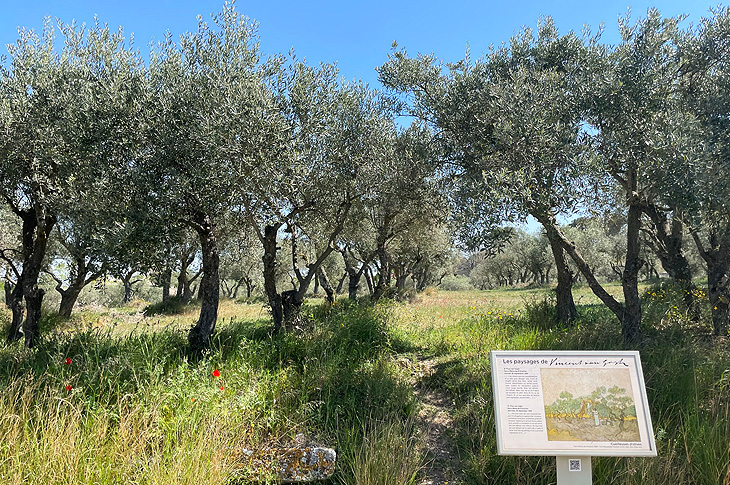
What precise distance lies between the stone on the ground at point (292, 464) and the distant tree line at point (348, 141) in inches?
181

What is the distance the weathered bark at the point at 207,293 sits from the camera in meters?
8.74

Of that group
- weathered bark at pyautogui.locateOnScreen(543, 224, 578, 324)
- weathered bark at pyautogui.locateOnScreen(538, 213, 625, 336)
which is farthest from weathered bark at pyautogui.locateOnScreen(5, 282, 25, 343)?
weathered bark at pyautogui.locateOnScreen(543, 224, 578, 324)

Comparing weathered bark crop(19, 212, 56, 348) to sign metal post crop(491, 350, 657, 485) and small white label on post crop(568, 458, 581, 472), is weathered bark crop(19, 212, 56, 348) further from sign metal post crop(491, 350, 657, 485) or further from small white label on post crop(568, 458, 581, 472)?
small white label on post crop(568, 458, 581, 472)

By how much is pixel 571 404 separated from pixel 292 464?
3021 mm

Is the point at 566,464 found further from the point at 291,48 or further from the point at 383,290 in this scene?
the point at 383,290

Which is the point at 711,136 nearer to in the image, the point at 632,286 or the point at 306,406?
the point at 632,286

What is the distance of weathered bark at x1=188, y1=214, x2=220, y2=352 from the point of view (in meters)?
8.74

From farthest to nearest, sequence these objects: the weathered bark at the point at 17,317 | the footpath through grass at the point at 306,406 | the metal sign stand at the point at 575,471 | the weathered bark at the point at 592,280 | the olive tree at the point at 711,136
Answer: the weathered bark at the point at 17,317, the weathered bark at the point at 592,280, the olive tree at the point at 711,136, the footpath through grass at the point at 306,406, the metal sign stand at the point at 575,471

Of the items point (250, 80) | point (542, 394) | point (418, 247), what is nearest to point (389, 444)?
point (542, 394)

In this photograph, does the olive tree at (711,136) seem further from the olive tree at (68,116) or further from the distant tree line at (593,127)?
the olive tree at (68,116)

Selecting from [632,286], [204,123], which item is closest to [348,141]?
[204,123]

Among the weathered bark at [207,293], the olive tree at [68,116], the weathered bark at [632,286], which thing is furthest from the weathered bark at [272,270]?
the weathered bark at [632,286]

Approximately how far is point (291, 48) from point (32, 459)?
8.39 meters

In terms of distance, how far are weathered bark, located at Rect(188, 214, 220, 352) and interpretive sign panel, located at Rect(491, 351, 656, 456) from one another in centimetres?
675
